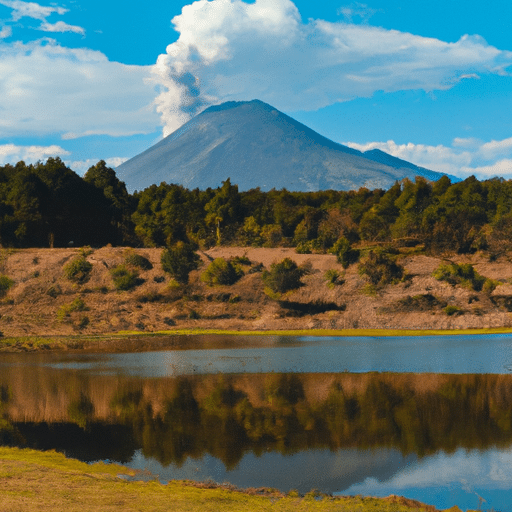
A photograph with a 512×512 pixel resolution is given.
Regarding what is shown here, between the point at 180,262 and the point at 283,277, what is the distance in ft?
39.6

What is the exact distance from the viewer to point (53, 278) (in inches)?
2936

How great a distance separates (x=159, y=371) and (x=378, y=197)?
67355 millimetres

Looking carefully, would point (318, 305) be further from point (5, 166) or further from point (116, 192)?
point (5, 166)

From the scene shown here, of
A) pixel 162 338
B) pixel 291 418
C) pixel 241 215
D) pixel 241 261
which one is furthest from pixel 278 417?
pixel 241 215

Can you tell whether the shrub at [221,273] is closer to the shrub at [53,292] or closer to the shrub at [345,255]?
the shrub at [345,255]

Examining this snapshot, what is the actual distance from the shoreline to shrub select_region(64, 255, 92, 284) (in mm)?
14011

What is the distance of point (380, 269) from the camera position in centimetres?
7231

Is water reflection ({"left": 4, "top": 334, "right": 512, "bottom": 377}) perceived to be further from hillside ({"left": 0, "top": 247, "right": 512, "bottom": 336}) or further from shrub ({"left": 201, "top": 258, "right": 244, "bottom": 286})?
shrub ({"left": 201, "top": 258, "right": 244, "bottom": 286})

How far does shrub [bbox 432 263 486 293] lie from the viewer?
226 ft

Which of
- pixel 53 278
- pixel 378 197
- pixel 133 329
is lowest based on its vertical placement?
pixel 133 329

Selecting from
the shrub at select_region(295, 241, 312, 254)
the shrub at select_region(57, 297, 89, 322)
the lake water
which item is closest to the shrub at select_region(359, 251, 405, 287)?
the shrub at select_region(295, 241, 312, 254)

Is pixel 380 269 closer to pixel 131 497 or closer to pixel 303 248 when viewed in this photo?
pixel 303 248

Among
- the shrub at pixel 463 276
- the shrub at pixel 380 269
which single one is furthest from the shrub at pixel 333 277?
the shrub at pixel 463 276

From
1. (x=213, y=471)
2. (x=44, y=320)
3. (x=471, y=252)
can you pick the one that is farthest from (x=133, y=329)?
(x=213, y=471)
